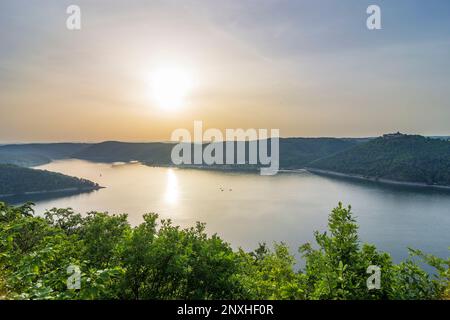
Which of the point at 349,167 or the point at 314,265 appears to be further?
the point at 349,167

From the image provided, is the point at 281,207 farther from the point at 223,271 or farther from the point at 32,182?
the point at 32,182

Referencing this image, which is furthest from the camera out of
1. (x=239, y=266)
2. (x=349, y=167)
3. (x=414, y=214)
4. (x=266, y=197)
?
(x=349, y=167)

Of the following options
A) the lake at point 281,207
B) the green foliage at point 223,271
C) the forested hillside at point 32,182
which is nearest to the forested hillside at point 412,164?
the lake at point 281,207

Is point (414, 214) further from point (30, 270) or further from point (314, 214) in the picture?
point (30, 270)

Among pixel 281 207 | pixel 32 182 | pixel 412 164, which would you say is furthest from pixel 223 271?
pixel 412 164

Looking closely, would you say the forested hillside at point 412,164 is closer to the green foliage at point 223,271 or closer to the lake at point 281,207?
the lake at point 281,207

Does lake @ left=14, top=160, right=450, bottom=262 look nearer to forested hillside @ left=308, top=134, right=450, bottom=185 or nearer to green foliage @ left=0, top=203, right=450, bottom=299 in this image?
forested hillside @ left=308, top=134, right=450, bottom=185

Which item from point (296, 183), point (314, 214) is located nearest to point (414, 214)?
point (314, 214)
